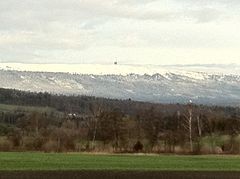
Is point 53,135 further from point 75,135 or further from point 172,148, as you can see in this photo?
point 172,148

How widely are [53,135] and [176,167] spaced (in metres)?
41.3

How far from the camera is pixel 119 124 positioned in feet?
346

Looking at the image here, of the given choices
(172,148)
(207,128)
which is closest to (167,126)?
(207,128)
